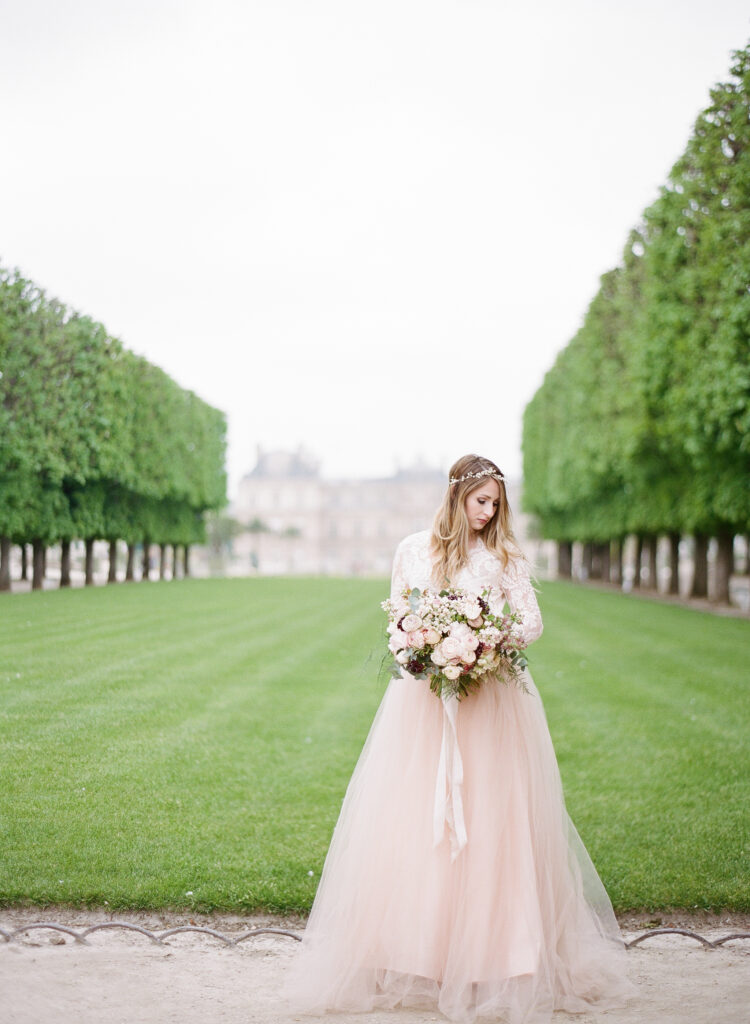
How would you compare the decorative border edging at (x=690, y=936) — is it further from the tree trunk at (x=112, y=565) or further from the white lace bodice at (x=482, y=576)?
the tree trunk at (x=112, y=565)

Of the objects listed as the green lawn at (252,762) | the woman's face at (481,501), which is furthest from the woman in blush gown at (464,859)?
the green lawn at (252,762)

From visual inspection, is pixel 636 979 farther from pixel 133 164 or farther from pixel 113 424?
pixel 113 424

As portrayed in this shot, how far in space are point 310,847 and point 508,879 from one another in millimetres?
1978

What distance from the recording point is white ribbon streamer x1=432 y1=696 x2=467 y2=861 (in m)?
3.48

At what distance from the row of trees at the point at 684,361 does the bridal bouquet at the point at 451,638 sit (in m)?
12.6

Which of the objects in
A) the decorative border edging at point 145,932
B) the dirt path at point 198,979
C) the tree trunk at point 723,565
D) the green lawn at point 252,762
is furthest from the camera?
the tree trunk at point 723,565

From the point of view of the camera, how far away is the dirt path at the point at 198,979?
3205 millimetres

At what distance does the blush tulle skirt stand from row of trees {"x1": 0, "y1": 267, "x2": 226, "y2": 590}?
15517 millimetres

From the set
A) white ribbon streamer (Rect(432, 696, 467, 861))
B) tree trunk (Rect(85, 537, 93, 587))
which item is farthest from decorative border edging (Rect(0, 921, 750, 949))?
tree trunk (Rect(85, 537, 93, 587))

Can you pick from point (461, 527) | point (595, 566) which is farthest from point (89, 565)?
point (461, 527)

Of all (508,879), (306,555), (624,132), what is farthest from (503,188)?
(306,555)

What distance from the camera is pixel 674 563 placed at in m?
26.5

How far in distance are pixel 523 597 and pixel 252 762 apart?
401 centimetres

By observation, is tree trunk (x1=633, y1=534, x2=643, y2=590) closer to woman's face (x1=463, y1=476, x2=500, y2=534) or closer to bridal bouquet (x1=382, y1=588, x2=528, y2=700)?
woman's face (x1=463, y1=476, x2=500, y2=534)
